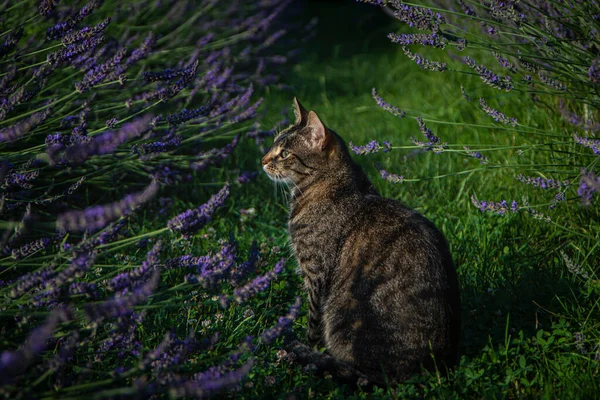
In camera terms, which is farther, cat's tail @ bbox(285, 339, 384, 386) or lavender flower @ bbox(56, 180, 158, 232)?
cat's tail @ bbox(285, 339, 384, 386)

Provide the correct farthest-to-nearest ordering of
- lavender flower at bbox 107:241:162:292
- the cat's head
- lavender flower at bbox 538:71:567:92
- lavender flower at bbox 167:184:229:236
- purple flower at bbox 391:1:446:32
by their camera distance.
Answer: the cat's head < lavender flower at bbox 538:71:567:92 < purple flower at bbox 391:1:446:32 < lavender flower at bbox 167:184:229:236 < lavender flower at bbox 107:241:162:292

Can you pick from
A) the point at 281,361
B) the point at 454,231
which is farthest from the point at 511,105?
the point at 281,361

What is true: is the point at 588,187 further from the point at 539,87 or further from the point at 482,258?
the point at 539,87

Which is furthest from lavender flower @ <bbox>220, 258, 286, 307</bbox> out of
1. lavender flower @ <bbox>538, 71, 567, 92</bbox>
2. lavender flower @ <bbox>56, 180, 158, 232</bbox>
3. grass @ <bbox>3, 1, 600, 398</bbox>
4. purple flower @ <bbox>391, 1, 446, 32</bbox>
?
lavender flower @ <bbox>538, 71, 567, 92</bbox>

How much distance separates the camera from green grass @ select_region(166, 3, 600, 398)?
6.63 feet

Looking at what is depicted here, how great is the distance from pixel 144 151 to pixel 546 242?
A: 1.94 m

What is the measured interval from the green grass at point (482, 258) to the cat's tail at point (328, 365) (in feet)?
0.16

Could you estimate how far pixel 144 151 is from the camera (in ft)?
7.68

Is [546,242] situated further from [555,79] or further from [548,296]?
[555,79]

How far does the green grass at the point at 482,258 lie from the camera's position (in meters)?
2.02

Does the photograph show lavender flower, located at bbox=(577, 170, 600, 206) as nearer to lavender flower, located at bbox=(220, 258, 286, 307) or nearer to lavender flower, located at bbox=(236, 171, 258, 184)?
lavender flower, located at bbox=(220, 258, 286, 307)

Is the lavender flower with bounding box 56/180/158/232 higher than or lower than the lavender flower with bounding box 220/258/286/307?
higher

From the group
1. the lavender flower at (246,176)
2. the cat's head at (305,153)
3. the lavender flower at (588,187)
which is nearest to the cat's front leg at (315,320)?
the cat's head at (305,153)

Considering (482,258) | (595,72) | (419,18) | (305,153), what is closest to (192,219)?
(305,153)
